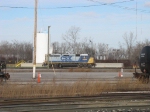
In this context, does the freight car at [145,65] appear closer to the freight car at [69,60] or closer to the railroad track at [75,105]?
the railroad track at [75,105]

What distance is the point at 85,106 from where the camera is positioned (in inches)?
454

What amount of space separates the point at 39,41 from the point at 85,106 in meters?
71.5

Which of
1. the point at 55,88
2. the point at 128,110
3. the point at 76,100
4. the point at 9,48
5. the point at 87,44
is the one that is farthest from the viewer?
the point at 9,48

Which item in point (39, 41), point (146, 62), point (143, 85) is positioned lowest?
point (143, 85)

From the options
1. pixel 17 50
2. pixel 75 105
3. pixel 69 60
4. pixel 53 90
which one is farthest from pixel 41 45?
pixel 75 105

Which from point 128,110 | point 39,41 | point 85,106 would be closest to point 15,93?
point 85,106

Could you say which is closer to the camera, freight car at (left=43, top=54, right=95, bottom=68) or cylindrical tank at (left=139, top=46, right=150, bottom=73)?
cylindrical tank at (left=139, top=46, right=150, bottom=73)

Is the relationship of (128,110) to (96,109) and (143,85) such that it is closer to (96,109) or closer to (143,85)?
(96,109)

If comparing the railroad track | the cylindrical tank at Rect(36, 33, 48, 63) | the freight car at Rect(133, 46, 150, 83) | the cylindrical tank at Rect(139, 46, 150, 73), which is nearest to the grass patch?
the railroad track

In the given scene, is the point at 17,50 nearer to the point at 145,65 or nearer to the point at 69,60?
the point at 69,60

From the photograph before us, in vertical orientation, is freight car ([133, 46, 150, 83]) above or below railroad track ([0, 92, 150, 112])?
above

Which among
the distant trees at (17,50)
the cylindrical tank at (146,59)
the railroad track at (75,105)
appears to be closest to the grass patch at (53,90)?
the railroad track at (75,105)

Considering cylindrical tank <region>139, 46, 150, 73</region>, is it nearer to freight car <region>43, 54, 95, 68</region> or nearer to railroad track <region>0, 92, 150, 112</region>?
railroad track <region>0, 92, 150, 112</region>

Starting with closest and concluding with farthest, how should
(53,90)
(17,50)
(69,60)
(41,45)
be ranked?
(53,90), (69,60), (41,45), (17,50)
